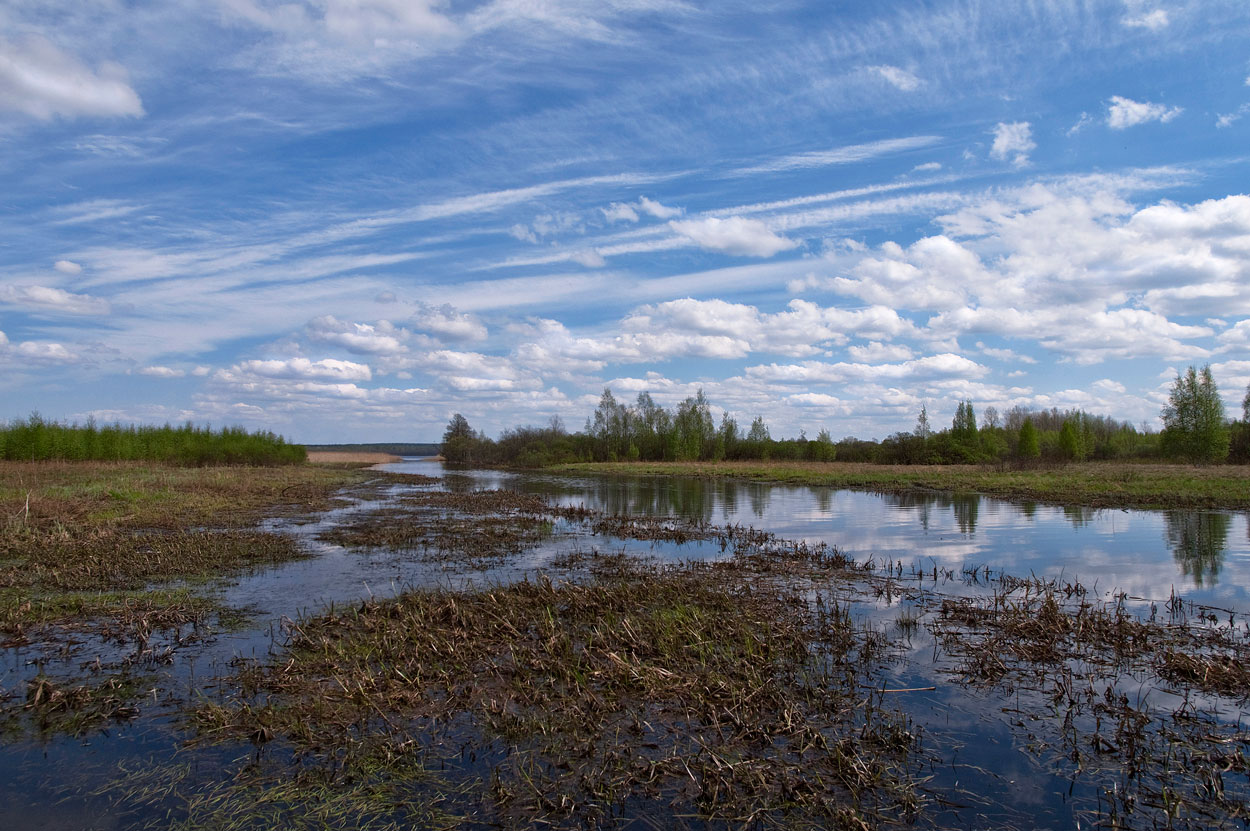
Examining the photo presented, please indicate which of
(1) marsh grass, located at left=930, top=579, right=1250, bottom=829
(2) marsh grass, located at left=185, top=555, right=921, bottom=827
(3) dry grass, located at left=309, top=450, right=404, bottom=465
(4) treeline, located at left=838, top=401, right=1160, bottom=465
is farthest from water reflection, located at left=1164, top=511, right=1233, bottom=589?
(3) dry grass, located at left=309, top=450, right=404, bottom=465

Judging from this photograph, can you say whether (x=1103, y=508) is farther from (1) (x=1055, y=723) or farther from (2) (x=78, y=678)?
(2) (x=78, y=678)

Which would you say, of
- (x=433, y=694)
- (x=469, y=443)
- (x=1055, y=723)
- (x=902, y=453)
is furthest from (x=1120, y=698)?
(x=469, y=443)

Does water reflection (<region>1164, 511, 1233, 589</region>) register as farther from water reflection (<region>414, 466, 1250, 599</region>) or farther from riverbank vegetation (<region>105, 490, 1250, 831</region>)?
riverbank vegetation (<region>105, 490, 1250, 831</region>)

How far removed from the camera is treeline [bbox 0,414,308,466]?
52062 millimetres

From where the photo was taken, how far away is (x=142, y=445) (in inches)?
2469

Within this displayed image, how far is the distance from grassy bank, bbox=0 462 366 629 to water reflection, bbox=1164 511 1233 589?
19469mm

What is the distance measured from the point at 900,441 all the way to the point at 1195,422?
85.2 ft

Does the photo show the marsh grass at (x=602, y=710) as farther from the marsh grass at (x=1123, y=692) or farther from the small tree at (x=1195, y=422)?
the small tree at (x=1195, y=422)

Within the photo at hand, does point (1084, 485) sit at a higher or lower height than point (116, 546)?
higher

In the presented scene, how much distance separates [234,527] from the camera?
2130 cm

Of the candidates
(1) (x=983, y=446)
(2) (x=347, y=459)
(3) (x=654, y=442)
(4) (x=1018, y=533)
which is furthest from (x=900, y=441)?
(2) (x=347, y=459)

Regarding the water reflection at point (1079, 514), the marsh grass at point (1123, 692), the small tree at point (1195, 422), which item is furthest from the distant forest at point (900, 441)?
the marsh grass at point (1123, 692)

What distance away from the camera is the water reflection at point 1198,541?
1426cm

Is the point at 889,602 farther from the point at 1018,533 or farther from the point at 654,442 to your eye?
the point at 654,442
